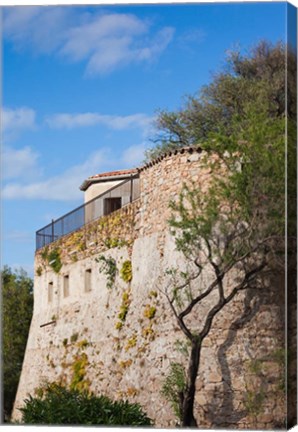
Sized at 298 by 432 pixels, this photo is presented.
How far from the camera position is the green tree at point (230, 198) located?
9.07 metres

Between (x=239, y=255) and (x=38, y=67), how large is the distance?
259 centimetres

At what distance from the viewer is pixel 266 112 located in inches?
361

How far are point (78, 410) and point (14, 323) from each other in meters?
1.27

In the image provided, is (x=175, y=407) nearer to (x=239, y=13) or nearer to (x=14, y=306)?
(x=14, y=306)

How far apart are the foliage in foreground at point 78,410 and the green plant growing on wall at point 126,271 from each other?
1.16 meters

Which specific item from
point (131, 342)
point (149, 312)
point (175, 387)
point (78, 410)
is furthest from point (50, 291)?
point (175, 387)

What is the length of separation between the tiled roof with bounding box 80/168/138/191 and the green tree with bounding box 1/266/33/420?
1.18 meters

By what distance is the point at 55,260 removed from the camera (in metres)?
10.8

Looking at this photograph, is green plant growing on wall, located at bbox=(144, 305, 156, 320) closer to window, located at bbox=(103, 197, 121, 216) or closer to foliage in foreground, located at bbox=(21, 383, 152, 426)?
foliage in foreground, located at bbox=(21, 383, 152, 426)

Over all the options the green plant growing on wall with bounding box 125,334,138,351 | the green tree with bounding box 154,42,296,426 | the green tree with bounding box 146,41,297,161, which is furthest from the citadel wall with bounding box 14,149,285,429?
the green tree with bounding box 146,41,297,161

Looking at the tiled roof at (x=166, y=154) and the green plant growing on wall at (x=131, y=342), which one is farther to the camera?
the green plant growing on wall at (x=131, y=342)

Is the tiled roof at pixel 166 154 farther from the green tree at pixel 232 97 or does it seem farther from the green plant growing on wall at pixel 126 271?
the green plant growing on wall at pixel 126 271

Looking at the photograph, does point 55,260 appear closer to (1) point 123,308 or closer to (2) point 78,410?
(1) point 123,308

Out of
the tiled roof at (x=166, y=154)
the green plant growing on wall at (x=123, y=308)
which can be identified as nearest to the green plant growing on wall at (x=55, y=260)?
the green plant growing on wall at (x=123, y=308)
